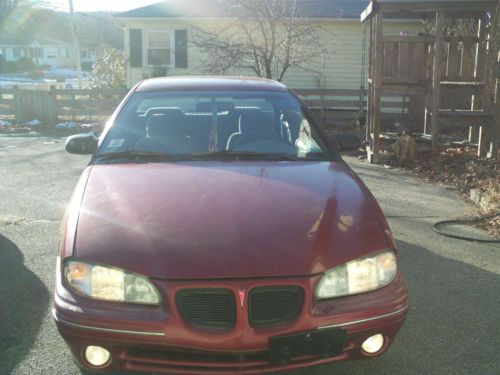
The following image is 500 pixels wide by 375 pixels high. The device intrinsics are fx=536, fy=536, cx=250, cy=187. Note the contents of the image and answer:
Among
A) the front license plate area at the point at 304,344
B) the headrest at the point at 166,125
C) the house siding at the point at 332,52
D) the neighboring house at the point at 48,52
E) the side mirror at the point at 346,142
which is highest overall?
the neighboring house at the point at 48,52

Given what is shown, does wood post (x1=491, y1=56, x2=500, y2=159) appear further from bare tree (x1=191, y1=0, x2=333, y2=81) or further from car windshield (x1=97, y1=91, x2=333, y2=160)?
bare tree (x1=191, y1=0, x2=333, y2=81)

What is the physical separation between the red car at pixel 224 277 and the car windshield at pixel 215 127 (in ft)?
2.09

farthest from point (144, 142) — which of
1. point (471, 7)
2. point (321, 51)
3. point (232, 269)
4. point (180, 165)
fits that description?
point (321, 51)

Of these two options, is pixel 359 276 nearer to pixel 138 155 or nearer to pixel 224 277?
pixel 224 277

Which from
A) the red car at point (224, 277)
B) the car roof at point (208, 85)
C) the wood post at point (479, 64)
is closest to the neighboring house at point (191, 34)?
the wood post at point (479, 64)

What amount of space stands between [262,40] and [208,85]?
34.0 ft

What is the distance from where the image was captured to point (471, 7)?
8602 millimetres

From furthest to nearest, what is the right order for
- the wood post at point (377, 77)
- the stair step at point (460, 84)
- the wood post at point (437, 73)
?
the stair step at point (460, 84) → the wood post at point (377, 77) → the wood post at point (437, 73)

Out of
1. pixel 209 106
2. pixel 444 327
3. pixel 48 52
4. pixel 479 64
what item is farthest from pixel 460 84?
pixel 48 52

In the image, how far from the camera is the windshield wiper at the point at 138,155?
3601mm

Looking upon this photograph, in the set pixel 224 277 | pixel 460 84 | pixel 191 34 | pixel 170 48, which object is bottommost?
pixel 224 277

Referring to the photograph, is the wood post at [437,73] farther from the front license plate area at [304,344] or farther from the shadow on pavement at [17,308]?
the front license plate area at [304,344]

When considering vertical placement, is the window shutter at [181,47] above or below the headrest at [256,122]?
above

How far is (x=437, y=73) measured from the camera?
875cm
